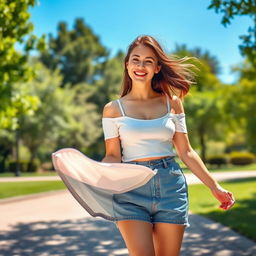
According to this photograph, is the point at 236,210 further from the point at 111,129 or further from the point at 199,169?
the point at 111,129

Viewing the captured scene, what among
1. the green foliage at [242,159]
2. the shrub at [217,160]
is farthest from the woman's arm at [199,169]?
the green foliage at [242,159]

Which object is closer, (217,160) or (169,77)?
(169,77)

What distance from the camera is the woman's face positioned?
10.8 ft

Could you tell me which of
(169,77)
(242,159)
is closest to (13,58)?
(169,77)

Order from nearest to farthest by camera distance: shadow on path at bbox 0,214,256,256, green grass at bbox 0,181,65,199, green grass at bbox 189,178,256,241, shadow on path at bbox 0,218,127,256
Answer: shadow on path at bbox 0,214,256,256
shadow on path at bbox 0,218,127,256
green grass at bbox 189,178,256,241
green grass at bbox 0,181,65,199

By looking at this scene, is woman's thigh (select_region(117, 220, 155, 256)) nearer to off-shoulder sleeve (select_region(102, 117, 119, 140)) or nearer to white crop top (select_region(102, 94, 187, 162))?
white crop top (select_region(102, 94, 187, 162))

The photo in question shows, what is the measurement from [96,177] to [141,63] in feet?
2.80

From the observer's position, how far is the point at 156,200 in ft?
9.87

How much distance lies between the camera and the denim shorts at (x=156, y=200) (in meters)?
2.98

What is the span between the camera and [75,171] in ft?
9.91

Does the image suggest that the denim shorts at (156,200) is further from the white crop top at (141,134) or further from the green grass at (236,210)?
the green grass at (236,210)

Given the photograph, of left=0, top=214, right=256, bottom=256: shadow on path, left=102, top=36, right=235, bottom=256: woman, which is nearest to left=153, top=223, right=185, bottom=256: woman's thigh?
left=102, top=36, right=235, bottom=256: woman

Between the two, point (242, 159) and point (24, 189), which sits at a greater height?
point (24, 189)

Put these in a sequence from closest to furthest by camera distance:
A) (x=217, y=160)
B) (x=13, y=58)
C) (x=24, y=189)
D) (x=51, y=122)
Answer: (x=13, y=58) < (x=24, y=189) < (x=51, y=122) < (x=217, y=160)
